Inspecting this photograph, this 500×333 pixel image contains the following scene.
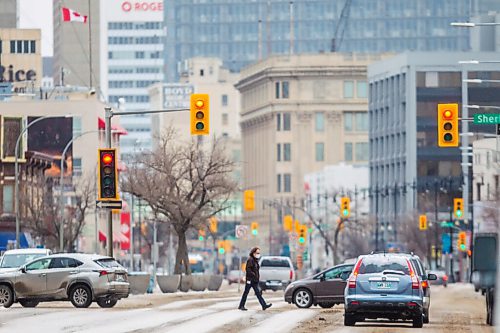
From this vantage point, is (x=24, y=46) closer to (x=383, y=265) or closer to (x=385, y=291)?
(x=383, y=265)

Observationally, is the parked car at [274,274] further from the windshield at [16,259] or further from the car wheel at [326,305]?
the car wheel at [326,305]

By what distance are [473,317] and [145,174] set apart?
37989 millimetres

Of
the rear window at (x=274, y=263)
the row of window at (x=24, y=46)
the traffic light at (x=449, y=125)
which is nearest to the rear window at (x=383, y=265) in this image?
the traffic light at (x=449, y=125)

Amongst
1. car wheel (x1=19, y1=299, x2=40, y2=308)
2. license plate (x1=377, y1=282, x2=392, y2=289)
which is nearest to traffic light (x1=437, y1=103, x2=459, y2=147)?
car wheel (x1=19, y1=299, x2=40, y2=308)

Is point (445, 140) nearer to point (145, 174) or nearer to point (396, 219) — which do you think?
point (145, 174)

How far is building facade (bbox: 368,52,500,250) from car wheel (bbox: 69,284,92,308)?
317ft

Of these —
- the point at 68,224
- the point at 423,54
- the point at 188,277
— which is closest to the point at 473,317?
the point at 188,277

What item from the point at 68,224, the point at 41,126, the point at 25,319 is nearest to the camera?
the point at 25,319

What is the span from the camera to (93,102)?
456 ft

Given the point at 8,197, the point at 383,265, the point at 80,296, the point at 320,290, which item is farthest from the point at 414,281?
the point at 8,197

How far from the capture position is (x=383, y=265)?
3922 centimetres

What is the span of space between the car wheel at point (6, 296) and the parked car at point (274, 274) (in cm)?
2855

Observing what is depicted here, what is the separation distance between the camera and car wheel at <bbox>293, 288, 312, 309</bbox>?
50.6 metres

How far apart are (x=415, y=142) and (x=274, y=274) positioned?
3246 inches
